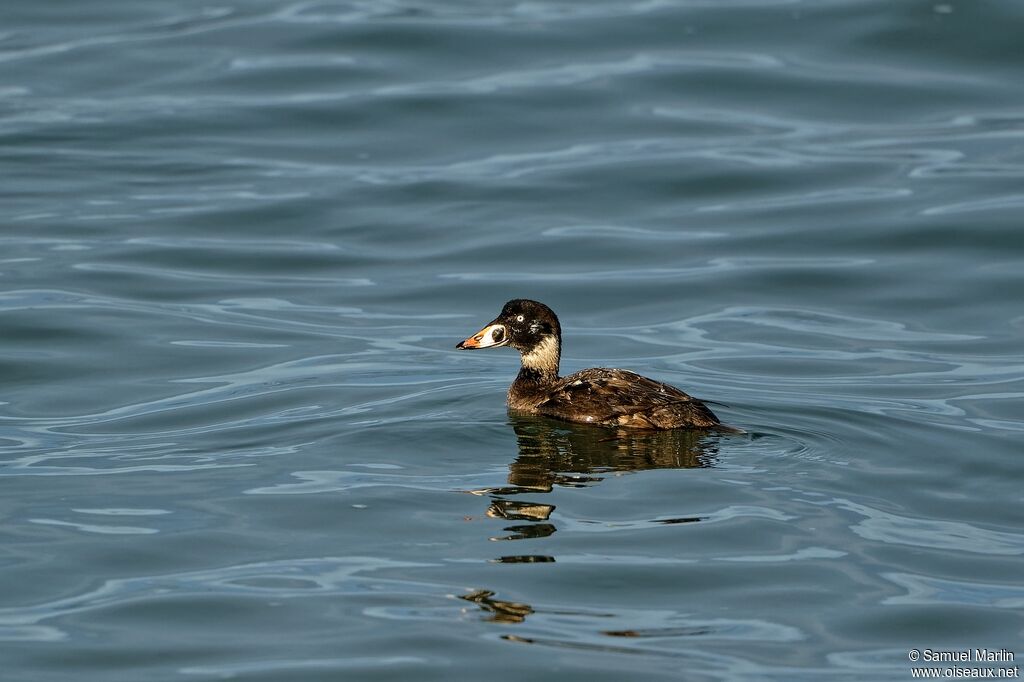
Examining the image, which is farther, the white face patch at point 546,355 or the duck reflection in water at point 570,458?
the white face patch at point 546,355

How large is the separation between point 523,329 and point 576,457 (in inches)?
72.8

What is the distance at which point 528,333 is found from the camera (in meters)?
13.4

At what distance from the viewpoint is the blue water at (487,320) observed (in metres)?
9.11

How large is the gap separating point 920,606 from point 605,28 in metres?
20.3

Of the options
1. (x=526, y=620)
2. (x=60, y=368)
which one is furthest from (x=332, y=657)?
(x=60, y=368)

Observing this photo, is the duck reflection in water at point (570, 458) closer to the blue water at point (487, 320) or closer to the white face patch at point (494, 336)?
the blue water at point (487, 320)

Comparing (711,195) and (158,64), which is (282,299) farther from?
(158,64)

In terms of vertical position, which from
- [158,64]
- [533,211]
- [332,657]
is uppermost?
[158,64]

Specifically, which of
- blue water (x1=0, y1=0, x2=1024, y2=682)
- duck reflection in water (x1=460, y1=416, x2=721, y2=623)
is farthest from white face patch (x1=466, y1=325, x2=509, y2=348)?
duck reflection in water (x1=460, y1=416, x2=721, y2=623)

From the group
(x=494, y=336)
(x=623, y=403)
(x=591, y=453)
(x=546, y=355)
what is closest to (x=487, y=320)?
(x=494, y=336)

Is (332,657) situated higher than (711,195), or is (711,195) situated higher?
(711,195)

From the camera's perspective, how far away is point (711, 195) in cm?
2197

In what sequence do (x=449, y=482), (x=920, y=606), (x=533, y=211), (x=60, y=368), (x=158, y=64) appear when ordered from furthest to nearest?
1. (x=158, y=64)
2. (x=533, y=211)
3. (x=60, y=368)
4. (x=449, y=482)
5. (x=920, y=606)

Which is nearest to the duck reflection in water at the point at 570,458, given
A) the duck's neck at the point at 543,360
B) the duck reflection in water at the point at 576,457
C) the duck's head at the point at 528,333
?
the duck reflection in water at the point at 576,457
